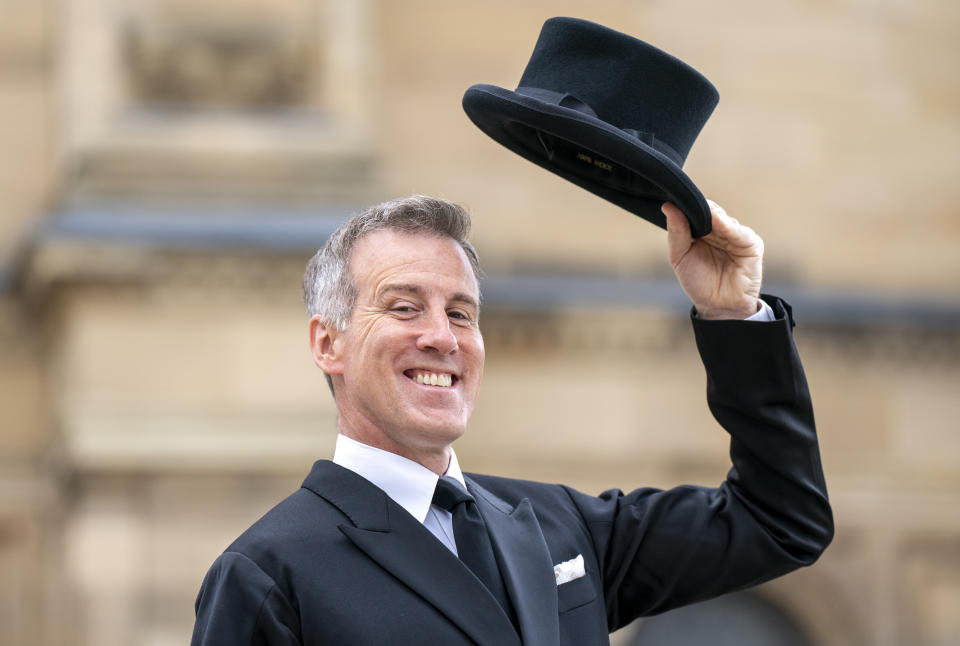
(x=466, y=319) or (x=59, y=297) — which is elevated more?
(x=466, y=319)

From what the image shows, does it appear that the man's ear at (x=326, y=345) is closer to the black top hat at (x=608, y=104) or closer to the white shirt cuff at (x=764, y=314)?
the black top hat at (x=608, y=104)

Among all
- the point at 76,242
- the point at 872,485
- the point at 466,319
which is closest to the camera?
the point at 466,319

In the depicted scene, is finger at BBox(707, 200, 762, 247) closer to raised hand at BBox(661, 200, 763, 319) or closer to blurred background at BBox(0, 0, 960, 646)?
raised hand at BBox(661, 200, 763, 319)

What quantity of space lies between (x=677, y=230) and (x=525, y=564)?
559mm

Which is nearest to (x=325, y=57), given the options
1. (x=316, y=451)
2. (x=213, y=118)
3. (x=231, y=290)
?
(x=213, y=118)

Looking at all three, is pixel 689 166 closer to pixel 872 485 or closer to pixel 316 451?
pixel 872 485

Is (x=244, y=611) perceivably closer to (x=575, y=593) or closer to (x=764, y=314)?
(x=575, y=593)

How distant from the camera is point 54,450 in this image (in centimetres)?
598

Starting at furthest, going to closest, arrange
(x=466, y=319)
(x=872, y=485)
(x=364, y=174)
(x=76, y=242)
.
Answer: (x=872, y=485) → (x=364, y=174) → (x=76, y=242) → (x=466, y=319)

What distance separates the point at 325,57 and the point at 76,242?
1.28 metres

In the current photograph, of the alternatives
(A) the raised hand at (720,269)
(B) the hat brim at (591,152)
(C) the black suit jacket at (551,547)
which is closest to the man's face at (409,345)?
(C) the black suit jacket at (551,547)

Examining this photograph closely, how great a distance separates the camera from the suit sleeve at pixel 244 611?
220 centimetres

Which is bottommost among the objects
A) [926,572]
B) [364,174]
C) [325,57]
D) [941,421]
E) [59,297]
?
[926,572]

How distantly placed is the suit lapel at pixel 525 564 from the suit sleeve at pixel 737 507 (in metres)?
0.17
